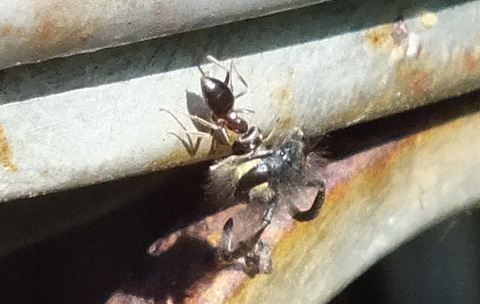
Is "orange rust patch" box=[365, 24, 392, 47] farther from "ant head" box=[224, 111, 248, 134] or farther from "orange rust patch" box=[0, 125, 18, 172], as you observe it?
"orange rust patch" box=[0, 125, 18, 172]

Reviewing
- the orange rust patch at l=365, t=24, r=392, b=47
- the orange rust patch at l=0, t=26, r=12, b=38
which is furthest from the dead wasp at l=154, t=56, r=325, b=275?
the orange rust patch at l=0, t=26, r=12, b=38

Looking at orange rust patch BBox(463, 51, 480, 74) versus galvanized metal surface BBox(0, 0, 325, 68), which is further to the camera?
orange rust patch BBox(463, 51, 480, 74)

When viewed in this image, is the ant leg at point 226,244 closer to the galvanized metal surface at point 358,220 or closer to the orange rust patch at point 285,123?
the galvanized metal surface at point 358,220

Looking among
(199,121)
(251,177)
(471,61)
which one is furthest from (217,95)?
(471,61)

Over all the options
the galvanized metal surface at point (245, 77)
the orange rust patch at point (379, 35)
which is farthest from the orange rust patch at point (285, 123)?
the orange rust patch at point (379, 35)

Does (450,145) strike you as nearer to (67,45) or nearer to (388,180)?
(388,180)
